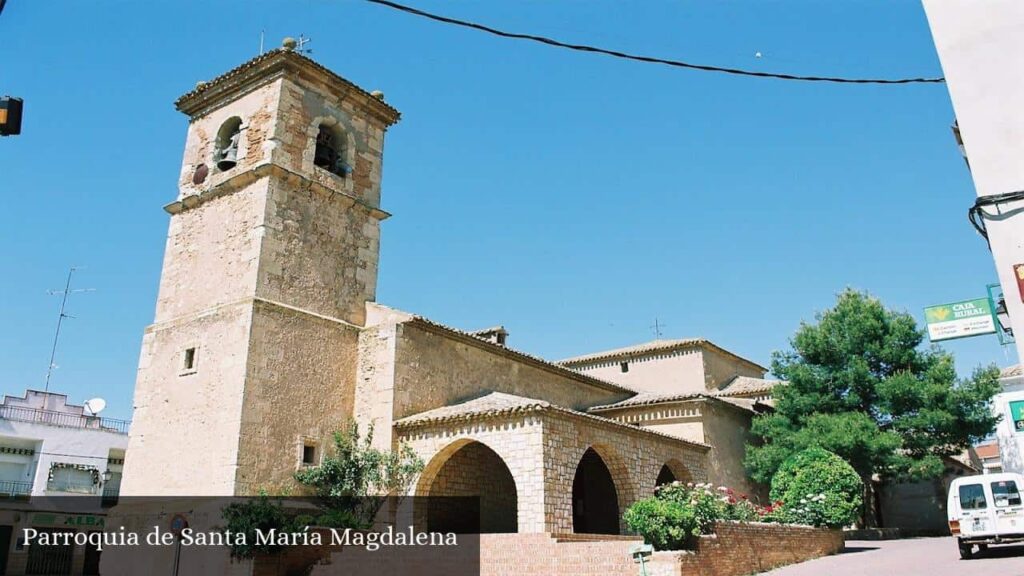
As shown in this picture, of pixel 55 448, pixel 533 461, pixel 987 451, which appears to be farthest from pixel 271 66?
pixel 987 451

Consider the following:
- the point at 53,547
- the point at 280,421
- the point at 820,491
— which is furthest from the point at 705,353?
the point at 53,547

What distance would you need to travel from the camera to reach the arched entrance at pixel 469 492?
16000 millimetres

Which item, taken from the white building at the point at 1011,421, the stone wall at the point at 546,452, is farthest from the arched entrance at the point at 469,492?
the white building at the point at 1011,421

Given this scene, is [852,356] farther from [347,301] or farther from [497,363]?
[347,301]

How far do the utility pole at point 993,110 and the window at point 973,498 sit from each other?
6.97m

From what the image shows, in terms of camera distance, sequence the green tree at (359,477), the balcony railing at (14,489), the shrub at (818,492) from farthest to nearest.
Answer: the balcony railing at (14,489), the shrub at (818,492), the green tree at (359,477)

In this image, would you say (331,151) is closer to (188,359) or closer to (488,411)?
(188,359)

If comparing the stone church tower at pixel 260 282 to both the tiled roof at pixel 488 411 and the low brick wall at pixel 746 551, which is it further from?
the low brick wall at pixel 746 551

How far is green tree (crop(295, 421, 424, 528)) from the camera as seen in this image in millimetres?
14617

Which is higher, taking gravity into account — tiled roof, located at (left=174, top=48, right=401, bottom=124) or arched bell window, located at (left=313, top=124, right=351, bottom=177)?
tiled roof, located at (left=174, top=48, right=401, bottom=124)

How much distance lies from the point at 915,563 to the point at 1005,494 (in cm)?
196

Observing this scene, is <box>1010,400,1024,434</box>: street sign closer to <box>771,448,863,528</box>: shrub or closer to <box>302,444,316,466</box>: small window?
<box>771,448,863,528</box>: shrub

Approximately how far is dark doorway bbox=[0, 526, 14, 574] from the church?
13349mm

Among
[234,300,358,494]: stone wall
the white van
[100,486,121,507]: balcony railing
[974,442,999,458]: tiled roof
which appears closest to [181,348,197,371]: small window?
[234,300,358,494]: stone wall
